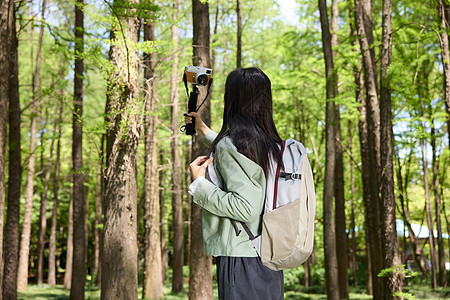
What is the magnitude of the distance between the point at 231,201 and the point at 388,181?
20.5ft

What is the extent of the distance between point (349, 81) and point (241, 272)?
14947 mm

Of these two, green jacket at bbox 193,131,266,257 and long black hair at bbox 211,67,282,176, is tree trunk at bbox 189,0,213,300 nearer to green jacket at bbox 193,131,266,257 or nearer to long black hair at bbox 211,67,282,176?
long black hair at bbox 211,67,282,176

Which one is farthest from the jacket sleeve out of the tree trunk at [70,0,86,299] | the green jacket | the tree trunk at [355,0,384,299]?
the tree trunk at [70,0,86,299]

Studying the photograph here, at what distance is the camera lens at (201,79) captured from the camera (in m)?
2.68

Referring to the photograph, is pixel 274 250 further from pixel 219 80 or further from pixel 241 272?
pixel 219 80

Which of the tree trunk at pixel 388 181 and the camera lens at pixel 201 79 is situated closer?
the camera lens at pixel 201 79

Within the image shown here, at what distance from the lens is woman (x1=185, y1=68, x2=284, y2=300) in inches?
81.2

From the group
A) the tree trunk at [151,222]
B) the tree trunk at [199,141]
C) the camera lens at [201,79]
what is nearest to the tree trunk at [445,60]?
the tree trunk at [199,141]

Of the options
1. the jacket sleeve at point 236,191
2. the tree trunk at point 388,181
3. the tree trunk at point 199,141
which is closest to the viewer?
the jacket sleeve at point 236,191

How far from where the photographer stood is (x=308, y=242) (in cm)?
214

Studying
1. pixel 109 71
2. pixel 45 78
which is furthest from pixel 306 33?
pixel 45 78

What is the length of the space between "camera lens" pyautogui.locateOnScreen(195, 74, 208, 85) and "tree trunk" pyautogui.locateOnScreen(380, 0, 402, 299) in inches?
221

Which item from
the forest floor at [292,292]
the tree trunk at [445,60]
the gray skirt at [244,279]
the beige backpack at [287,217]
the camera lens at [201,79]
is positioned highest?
the tree trunk at [445,60]

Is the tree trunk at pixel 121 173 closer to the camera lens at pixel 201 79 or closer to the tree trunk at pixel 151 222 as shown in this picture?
the camera lens at pixel 201 79
